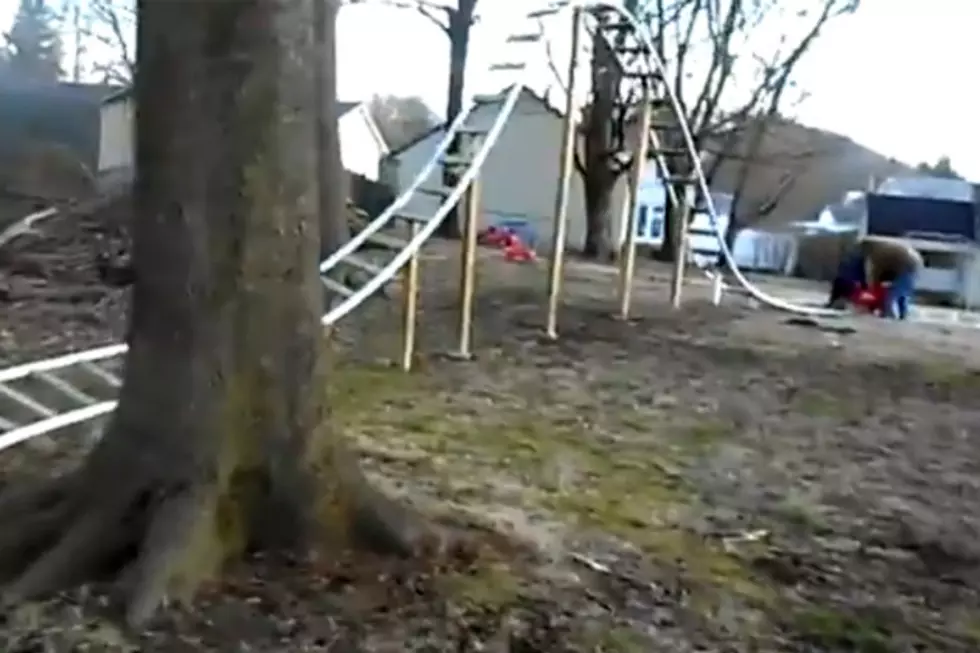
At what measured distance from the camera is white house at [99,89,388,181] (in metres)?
29.2

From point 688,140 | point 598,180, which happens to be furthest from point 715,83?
point 688,140

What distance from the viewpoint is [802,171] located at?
2722 cm

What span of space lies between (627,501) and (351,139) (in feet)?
101

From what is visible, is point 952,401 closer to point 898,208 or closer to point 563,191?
point 563,191

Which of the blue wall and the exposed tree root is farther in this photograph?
the blue wall

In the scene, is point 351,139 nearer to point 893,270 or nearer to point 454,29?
point 454,29

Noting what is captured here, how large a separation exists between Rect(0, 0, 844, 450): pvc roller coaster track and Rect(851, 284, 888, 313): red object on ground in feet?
3.94

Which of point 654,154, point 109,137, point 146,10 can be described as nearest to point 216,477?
point 146,10

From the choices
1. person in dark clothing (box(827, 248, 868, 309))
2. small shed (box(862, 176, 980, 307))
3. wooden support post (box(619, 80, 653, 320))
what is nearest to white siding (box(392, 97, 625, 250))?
small shed (box(862, 176, 980, 307))

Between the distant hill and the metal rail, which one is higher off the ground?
the distant hill

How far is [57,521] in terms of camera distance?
141 inches

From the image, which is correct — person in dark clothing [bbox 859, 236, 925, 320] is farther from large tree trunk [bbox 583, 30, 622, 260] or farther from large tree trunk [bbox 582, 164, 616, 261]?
large tree trunk [bbox 582, 164, 616, 261]

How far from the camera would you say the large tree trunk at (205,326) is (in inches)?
133

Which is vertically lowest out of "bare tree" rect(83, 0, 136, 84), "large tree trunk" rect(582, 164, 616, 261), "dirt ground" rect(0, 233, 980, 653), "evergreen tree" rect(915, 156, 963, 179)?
"dirt ground" rect(0, 233, 980, 653)
